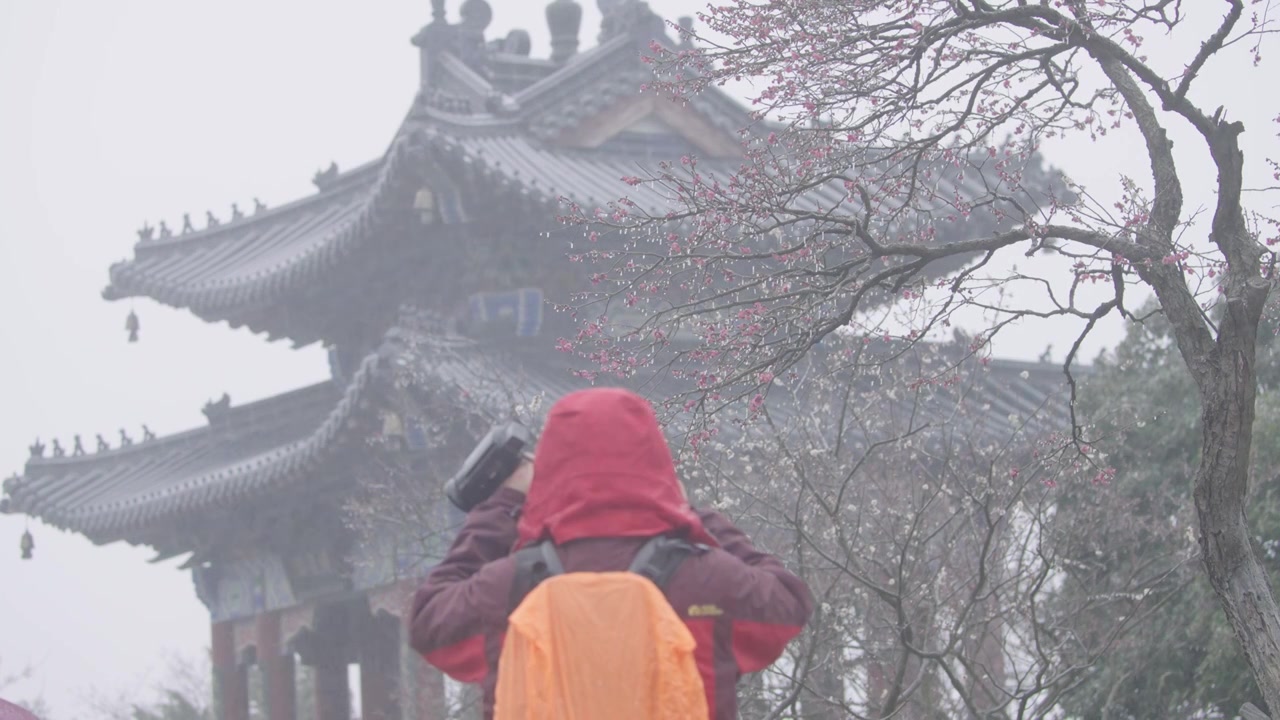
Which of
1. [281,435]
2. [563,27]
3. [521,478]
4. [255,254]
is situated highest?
[563,27]

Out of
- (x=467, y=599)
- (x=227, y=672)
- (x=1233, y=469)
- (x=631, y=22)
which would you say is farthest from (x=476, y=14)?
(x=467, y=599)

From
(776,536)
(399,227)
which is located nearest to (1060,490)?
(776,536)

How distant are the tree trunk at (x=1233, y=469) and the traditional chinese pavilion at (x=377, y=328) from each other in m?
6.66

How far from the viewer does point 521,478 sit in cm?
365

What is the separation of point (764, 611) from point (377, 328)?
11.9m

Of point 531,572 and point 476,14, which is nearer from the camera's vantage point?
point 531,572

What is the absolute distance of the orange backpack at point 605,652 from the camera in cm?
328

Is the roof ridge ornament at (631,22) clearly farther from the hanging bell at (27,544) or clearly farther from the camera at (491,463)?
the camera at (491,463)

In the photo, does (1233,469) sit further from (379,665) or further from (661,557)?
(379,665)

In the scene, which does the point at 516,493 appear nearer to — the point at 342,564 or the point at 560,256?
the point at 560,256

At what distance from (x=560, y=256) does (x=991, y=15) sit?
27.0 ft

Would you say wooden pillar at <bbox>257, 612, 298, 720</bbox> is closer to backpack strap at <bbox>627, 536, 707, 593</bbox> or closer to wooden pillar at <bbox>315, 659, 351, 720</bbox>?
wooden pillar at <bbox>315, 659, 351, 720</bbox>

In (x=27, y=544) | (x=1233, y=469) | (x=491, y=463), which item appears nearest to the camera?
(x=491, y=463)

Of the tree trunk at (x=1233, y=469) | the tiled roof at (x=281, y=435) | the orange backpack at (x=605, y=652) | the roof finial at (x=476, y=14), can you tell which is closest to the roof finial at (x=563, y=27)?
the roof finial at (x=476, y=14)
